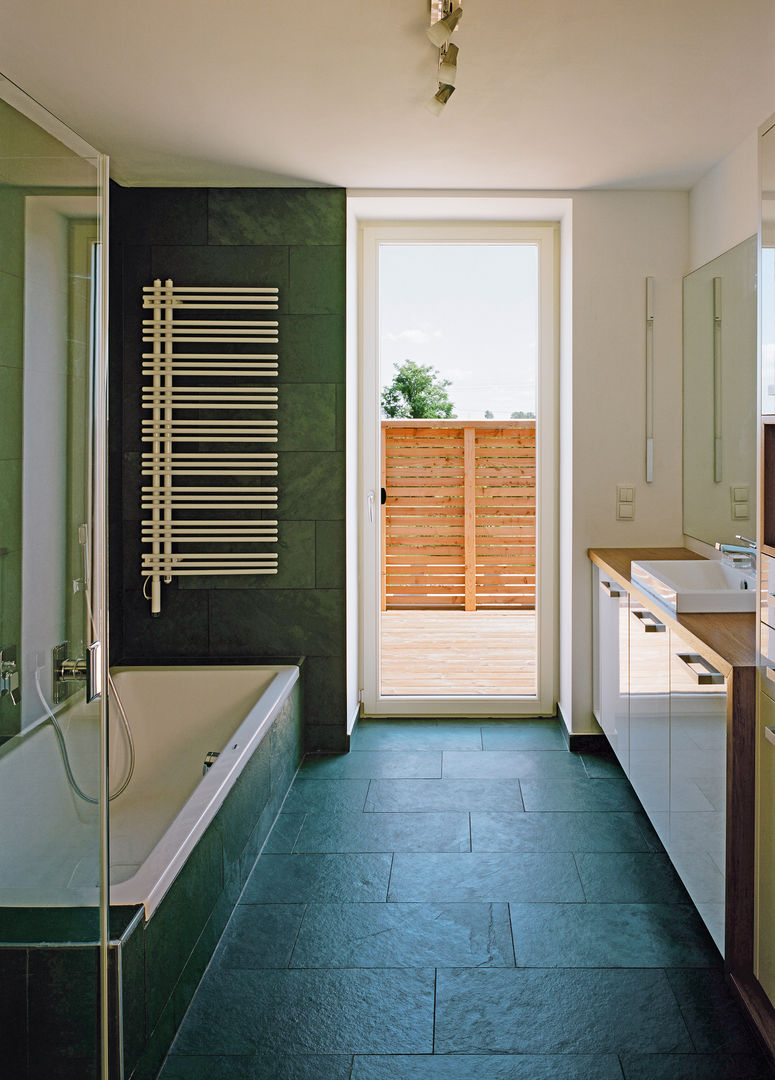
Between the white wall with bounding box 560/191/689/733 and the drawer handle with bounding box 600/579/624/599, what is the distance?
0.80ft

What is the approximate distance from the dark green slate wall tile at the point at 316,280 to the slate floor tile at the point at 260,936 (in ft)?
8.05

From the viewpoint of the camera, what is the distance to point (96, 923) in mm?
1492

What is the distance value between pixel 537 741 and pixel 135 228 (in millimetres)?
2924

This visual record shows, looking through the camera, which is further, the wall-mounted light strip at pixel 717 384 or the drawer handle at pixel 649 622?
the wall-mounted light strip at pixel 717 384

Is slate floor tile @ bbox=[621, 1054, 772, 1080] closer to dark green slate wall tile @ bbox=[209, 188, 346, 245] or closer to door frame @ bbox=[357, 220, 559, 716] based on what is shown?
door frame @ bbox=[357, 220, 559, 716]

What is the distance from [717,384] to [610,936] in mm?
2083

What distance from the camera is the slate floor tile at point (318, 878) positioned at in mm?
2680

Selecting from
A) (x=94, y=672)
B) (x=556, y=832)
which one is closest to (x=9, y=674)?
(x=94, y=672)

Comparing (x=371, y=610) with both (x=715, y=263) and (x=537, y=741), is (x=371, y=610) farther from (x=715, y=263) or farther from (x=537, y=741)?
(x=715, y=263)

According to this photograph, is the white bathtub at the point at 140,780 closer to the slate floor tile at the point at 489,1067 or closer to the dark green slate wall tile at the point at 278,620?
the dark green slate wall tile at the point at 278,620

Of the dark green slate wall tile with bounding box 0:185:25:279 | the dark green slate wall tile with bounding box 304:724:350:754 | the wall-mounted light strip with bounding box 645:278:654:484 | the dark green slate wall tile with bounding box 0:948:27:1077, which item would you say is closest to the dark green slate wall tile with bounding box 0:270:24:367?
the dark green slate wall tile with bounding box 0:185:25:279

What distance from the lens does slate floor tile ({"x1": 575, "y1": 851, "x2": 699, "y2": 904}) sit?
8.75 ft

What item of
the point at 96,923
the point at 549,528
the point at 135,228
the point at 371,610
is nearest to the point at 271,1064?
the point at 96,923

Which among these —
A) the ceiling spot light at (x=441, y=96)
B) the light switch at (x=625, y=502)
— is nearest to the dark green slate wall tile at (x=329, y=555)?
the light switch at (x=625, y=502)
